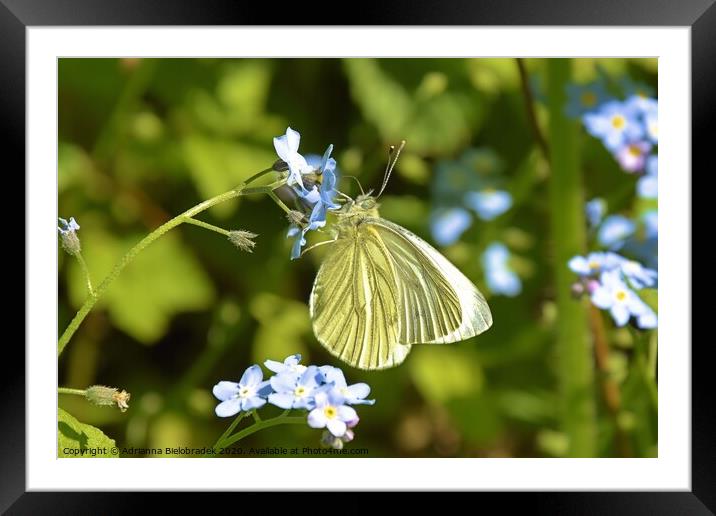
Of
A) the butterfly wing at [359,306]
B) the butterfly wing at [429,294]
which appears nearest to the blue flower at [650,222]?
the butterfly wing at [429,294]

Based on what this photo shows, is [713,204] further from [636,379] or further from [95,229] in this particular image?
[95,229]

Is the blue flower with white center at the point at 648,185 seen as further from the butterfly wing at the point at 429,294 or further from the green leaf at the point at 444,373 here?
the green leaf at the point at 444,373

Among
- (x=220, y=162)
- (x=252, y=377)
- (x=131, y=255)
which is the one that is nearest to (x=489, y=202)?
(x=220, y=162)

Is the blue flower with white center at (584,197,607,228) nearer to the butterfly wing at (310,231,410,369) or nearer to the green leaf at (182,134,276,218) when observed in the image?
the butterfly wing at (310,231,410,369)

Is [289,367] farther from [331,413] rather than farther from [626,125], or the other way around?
[626,125]

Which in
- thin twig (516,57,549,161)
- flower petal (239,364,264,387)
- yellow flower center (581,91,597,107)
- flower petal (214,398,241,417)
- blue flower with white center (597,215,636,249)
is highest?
yellow flower center (581,91,597,107)

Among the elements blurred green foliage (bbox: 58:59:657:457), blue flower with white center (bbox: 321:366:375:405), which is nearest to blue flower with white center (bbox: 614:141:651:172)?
blurred green foliage (bbox: 58:59:657:457)

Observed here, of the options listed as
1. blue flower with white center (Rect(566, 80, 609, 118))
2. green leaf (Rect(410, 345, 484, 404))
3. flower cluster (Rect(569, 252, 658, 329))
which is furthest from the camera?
green leaf (Rect(410, 345, 484, 404))
